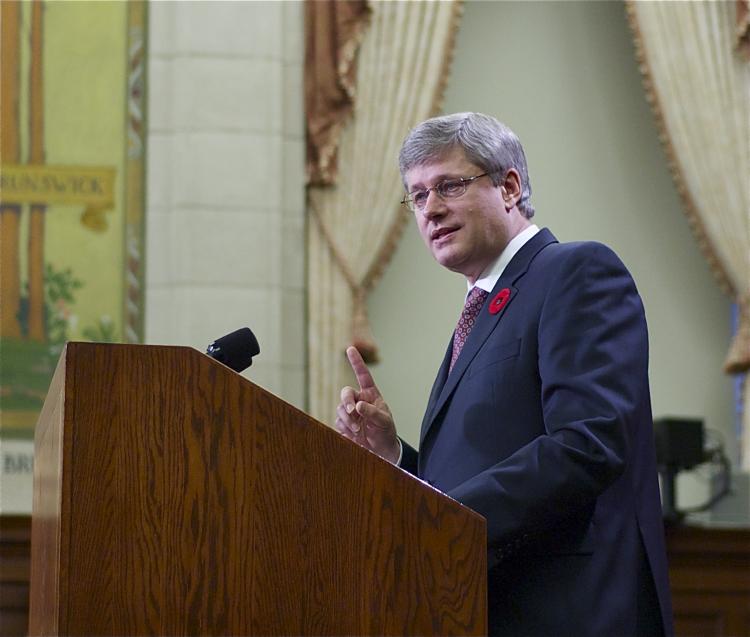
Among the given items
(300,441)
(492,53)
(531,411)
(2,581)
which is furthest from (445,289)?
(300,441)

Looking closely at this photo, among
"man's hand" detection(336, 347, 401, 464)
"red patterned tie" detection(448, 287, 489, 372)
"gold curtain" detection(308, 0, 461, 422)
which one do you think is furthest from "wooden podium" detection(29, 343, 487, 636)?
"gold curtain" detection(308, 0, 461, 422)

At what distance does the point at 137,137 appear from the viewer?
7266mm

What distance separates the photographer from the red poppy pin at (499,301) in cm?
263

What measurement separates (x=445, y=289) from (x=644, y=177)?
1420 mm

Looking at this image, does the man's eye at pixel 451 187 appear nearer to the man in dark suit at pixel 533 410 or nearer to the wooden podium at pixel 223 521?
the man in dark suit at pixel 533 410

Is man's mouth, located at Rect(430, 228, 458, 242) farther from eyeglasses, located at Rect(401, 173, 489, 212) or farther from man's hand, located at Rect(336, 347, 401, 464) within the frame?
man's hand, located at Rect(336, 347, 401, 464)

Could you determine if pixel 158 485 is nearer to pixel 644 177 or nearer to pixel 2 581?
pixel 2 581

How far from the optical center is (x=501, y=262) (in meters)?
2.77

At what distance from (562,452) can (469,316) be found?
60 centimetres

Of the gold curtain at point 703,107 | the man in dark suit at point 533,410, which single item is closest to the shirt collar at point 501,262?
the man in dark suit at point 533,410

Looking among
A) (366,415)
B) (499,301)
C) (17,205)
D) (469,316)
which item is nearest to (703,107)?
(17,205)

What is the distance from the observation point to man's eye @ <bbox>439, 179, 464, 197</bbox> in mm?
2738

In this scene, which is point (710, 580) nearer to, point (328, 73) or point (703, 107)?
point (703, 107)

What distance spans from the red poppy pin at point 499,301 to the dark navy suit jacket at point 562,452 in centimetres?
1
